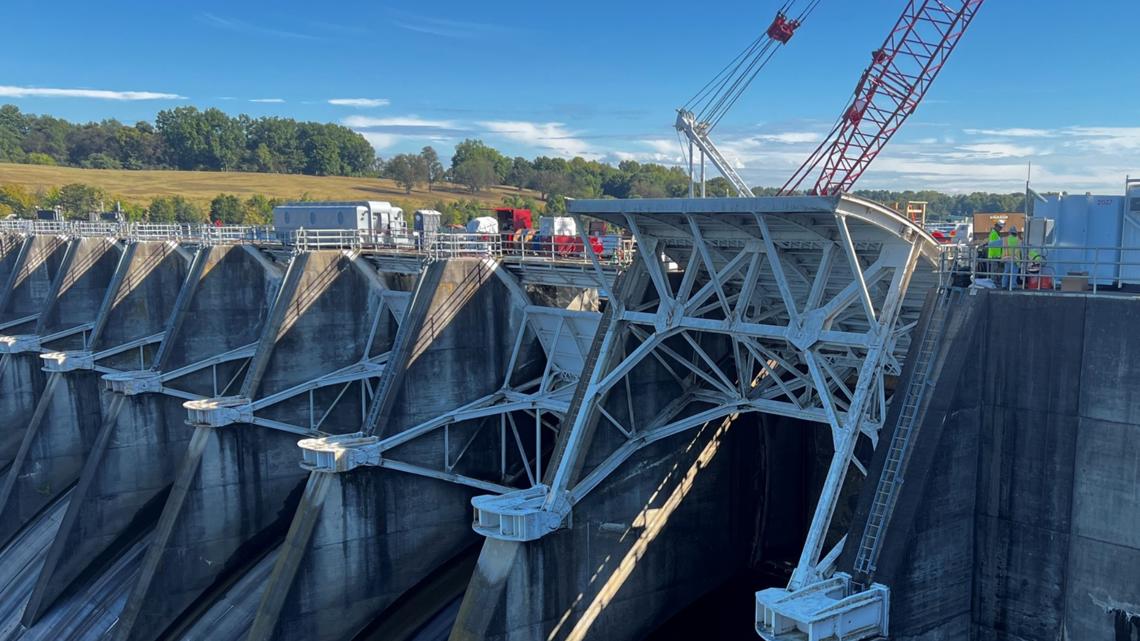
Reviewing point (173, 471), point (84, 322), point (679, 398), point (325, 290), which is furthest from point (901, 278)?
point (84, 322)

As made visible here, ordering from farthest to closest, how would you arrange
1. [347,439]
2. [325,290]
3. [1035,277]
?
[325,290] → [347,439] → [1035,277]

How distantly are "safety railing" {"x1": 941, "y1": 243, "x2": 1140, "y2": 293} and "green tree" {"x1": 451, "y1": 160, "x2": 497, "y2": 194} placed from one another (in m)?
131

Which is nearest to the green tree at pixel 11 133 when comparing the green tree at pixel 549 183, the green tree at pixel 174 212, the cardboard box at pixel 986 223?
the green tree at pixel 174 212

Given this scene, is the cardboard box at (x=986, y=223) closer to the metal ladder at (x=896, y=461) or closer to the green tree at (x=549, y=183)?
the metal ladder at (x=896, y=461)

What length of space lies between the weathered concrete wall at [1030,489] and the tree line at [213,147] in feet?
521

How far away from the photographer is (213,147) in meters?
166

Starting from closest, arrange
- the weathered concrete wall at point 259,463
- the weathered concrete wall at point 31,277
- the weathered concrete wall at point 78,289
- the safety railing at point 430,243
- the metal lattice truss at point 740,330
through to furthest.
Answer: the metal lattice truss at point 740,330, the safety railing at point 430,243, the weathered concrete wall at point 259,463, the weathered concrete wall at point 78,289, the weathered concrete wall at point 31,277

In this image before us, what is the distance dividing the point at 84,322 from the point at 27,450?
6.94 metres

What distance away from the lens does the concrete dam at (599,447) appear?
41.5ft

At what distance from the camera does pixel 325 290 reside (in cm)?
2706

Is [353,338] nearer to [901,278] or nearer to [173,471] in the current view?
[173,471]

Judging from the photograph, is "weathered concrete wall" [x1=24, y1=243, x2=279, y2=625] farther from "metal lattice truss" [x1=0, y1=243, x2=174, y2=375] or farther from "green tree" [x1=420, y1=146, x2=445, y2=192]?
"green tree" [x1=420, y1=146, x2=445, y2=192]

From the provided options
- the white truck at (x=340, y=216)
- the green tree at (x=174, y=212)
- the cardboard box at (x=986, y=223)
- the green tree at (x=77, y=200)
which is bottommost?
the cardboard box at (x=986, y=223)

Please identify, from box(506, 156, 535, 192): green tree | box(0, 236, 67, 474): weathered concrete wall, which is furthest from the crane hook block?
box(506, 156, 535, 192): green tree
